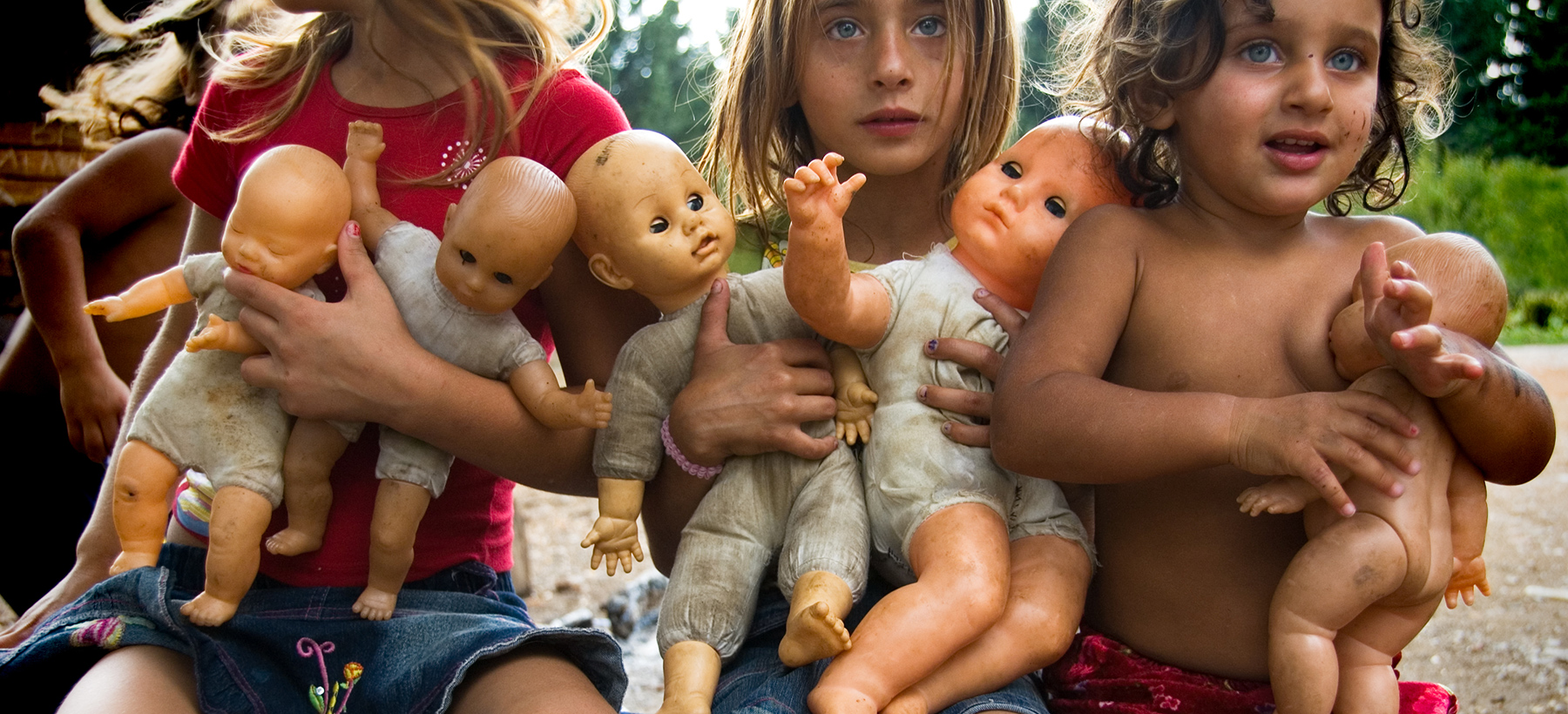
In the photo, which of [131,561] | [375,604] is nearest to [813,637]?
[375,604]

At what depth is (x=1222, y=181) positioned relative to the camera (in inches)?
66.3

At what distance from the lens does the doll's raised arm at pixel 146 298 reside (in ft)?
5.49

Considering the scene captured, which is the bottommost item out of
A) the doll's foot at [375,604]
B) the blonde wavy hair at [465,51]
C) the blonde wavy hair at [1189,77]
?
the doll's foot at [375,604]

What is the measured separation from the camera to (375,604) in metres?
1.76

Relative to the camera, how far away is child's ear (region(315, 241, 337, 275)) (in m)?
1.74

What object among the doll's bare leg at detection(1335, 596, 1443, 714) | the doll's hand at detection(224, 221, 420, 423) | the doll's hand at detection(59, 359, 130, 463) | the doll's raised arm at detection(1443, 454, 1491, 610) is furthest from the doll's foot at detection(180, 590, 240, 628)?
the doll's raised arm at detection(1443, 454, 1491, 610)

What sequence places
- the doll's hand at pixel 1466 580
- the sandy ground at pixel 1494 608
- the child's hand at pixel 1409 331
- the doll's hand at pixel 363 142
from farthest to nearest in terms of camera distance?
the sandy ground at pixel 1494 608 → the doll's hand at pixel 363 142 → the doll's hand at pixel 1466 580 → the child's hand at pixel 1409 331

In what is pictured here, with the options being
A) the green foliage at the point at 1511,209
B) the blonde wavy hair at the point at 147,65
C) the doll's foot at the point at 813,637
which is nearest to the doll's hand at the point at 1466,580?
the doll's foot at the point at 813,637

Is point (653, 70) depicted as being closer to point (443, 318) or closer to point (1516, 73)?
point (1516, 73)

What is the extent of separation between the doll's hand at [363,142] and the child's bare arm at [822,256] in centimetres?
71

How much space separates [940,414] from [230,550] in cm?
106

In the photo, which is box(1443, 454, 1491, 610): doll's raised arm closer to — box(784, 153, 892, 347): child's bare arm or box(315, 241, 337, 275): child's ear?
box(784, 153, 892, 347): child's bare arm

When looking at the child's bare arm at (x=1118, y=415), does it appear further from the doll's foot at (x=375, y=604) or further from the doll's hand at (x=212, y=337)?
the doll's hand at (x=212, y=337)

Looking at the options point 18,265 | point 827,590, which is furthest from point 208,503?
point 18,265
